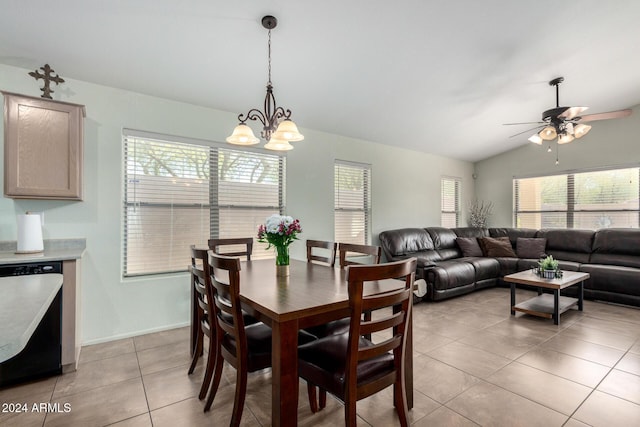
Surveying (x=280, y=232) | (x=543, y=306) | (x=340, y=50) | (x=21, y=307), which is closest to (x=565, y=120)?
(x=543, y=306)

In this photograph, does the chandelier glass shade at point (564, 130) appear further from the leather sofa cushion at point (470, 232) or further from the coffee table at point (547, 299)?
the leather sofa cushion at point (470, 232)

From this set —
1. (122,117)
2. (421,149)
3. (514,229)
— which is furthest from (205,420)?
(514,229)

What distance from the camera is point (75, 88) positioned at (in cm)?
287

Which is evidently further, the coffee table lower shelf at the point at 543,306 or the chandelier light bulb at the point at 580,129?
the chandelier light bulb at the point at 580,129

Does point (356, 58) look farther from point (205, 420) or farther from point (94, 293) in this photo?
point (94, 293)

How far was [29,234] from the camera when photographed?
249 centimetres

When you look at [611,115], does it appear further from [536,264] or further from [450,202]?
[450,202]

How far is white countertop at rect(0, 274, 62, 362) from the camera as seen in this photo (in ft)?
2.29

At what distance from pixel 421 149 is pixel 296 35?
12.8ft

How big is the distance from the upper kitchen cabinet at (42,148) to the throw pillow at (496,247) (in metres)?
6.15

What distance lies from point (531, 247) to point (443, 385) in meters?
4.40

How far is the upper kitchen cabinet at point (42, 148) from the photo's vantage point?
2.42 m

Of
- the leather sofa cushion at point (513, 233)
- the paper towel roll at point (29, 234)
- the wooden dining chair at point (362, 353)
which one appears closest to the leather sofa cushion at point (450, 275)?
the leather sofa cushion at point (513, 233)

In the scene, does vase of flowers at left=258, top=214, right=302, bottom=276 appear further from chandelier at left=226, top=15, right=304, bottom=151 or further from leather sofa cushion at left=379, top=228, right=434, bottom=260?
leather sofa cushion at left=379, top=228, right=434, bottom=260
